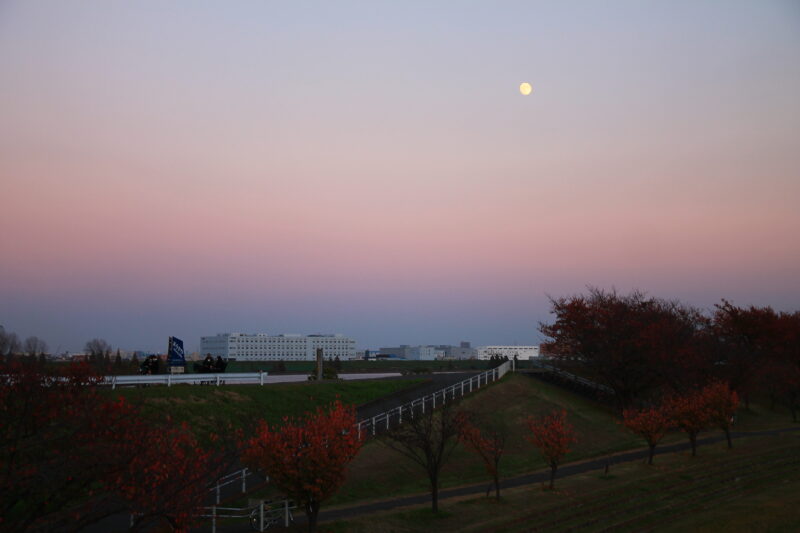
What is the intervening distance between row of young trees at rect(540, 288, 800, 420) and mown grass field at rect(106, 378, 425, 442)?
66.1ft

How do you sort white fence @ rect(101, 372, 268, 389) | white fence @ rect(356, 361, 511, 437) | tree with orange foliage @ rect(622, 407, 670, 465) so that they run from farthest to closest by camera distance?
tree with orange foliage @ rect(622, 407, 670, 465) < white fence @ rect(356, 361, 511, 437) < white fence @ rect(101, 372, 268, 389)

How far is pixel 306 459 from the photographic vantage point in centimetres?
2164

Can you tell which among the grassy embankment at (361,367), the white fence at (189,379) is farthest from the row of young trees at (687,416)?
the grassy embankment at (361,367)

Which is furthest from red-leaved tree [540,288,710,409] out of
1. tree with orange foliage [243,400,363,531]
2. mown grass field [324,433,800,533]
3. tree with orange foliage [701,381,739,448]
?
tree with orange foliage [243,400,363,531]

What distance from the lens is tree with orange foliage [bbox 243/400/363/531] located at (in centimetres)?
2155

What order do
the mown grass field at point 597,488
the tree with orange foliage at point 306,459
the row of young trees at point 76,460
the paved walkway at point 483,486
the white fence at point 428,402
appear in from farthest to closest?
the white fence at point 428,402 → the paved walkway at point 483,486 → the mown grass field at point 597,488 → the tree with orange foliage at point 306,459 → the row of young trees at point 76,460

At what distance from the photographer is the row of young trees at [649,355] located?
53.0 m

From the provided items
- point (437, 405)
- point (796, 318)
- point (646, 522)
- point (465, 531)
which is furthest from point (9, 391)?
point (796, 318)

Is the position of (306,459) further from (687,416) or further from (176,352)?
(687,416)

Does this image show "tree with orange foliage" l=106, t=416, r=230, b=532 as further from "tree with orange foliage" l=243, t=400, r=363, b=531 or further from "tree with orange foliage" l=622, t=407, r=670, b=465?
"tree with orange foliage" l=622, t=407, r=670, b=465

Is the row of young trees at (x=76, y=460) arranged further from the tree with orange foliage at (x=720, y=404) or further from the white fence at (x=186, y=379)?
the tree with orange foliage at (x=720, y=404)

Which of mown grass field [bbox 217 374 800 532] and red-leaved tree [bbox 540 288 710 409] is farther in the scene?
red-leaved tree [bbox 540 288 710 409]

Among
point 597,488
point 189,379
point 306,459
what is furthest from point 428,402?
point 306,459

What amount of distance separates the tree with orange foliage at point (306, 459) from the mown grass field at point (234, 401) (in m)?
6.44
